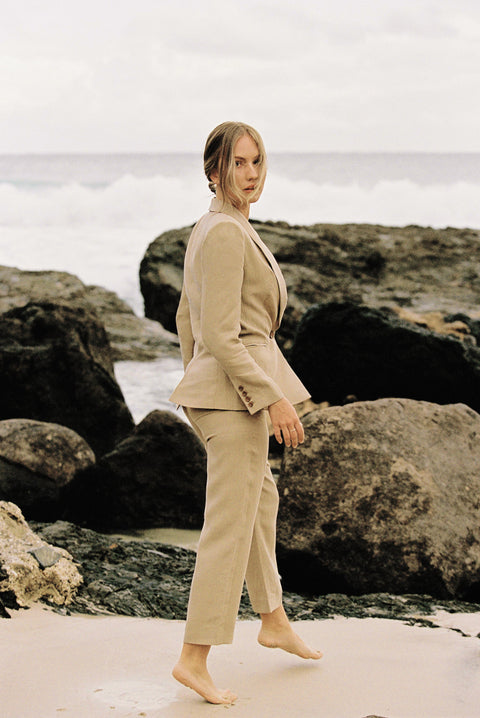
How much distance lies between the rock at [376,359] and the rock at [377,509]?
78.1 inches

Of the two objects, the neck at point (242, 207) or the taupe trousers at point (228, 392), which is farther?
the neck at point (242, 207)

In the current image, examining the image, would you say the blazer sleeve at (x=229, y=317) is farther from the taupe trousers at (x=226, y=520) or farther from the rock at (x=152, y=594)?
the rock at (x=152, y=594)

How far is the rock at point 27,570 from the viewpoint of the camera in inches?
137

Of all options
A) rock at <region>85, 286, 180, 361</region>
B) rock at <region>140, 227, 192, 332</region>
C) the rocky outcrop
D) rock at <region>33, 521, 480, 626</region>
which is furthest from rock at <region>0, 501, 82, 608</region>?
rock at <region>140, 227, 192, 332</region>

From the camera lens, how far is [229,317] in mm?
2664

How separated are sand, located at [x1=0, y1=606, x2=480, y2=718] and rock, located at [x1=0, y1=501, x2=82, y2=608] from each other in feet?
0.33

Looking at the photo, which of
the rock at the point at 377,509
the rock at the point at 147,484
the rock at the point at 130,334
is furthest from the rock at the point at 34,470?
the rock at the point at 130,334

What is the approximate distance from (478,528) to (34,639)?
2214mm

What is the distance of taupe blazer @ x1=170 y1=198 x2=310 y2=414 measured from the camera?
2.66 m

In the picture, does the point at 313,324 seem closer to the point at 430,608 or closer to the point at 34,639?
the point at 430,608

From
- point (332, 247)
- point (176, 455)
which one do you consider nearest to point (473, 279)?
point (332, 247)

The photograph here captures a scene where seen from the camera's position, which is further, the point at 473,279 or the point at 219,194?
the point at 473,279

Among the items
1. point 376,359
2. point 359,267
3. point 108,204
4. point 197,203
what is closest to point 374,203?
point 197,203

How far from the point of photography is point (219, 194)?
285cm
